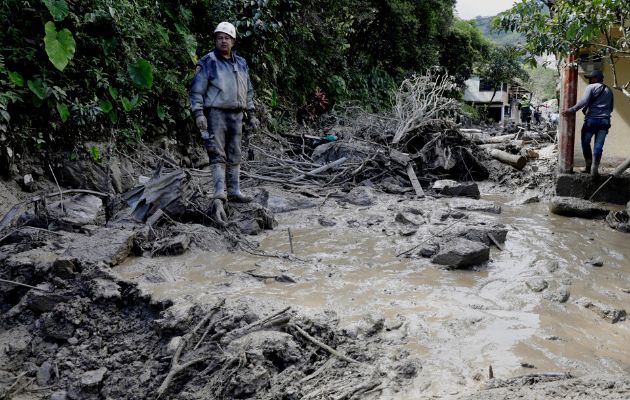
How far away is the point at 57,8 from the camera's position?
5598 mm

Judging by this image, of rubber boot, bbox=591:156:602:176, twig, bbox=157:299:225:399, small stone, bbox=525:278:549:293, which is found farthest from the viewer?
rubber boot, bbox=591:156:602:176

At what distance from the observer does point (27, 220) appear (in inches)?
178

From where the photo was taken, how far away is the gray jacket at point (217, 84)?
17.4 feet

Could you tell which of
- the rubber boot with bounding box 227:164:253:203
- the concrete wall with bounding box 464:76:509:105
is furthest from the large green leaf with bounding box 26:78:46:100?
the concrete wall with bounding box 464:76:509:105

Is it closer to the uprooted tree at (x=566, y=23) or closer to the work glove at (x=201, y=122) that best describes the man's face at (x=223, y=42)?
the work glove at (x=201, y=122)

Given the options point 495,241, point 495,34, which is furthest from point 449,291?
point 495,34

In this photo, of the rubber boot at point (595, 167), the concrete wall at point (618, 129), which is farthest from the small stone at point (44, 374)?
the concrete wall at point (618, 129)

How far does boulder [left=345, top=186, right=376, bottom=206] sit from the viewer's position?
7117 mm

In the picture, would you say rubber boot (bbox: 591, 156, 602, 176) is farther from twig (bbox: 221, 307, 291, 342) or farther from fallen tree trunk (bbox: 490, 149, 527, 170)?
twig (bbox: 221, 307, 291, 342)

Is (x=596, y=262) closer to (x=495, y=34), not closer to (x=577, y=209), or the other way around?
(x=577, y=209)

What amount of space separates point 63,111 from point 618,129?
966cm

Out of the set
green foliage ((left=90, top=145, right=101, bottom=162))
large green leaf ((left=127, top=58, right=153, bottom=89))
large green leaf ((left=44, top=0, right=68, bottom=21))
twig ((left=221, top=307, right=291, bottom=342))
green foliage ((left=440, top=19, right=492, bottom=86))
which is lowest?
twig ((left=221, top=307, right=291, bottom=342))

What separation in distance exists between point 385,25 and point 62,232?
59.0 feet

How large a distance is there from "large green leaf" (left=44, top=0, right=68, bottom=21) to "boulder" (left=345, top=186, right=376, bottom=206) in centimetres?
449
